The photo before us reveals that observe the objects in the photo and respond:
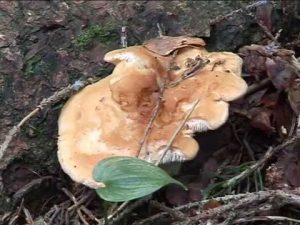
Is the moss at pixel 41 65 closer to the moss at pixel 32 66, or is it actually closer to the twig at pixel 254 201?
the moss at pixel 32 66

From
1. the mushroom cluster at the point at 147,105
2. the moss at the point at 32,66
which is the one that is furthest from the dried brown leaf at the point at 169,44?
the moss at the point at 32,66

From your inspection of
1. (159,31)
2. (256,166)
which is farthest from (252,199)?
(159,31)

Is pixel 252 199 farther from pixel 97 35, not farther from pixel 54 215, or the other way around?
pixel 97 35

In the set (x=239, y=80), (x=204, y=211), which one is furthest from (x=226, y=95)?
(x=204, y=211)

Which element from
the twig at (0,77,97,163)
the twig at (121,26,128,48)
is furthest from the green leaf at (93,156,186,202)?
the twig at (121,26,128,48)

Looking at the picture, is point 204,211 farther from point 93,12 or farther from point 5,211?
point 93,12
